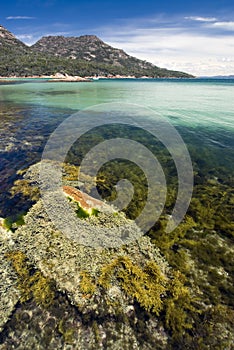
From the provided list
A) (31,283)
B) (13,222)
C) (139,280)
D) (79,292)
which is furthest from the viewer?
(13,222)

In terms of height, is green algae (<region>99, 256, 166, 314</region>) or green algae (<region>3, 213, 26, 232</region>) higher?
green algae (<region>99, 256, 166, 314</region>)

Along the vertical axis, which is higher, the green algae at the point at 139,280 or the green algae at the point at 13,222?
the green algae at the point at 139,280

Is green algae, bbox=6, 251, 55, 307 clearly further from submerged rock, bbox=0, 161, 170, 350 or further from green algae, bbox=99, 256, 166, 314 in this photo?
green algae, bbox=99, 256, 166, 314

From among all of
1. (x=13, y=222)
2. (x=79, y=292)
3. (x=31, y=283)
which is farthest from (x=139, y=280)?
(x=13, y=222)

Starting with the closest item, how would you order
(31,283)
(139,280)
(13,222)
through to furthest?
(31,283), (139,280), (13,222)

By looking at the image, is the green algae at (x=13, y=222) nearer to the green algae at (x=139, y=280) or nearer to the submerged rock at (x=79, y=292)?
the submerged rock at (x=79, y=292)

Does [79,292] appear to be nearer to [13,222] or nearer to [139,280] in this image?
[139,280]

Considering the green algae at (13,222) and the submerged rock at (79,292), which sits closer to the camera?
the submerged rock at (79,292)

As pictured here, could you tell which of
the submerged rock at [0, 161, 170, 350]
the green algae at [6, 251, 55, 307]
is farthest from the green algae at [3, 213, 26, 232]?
the green algae at [6, 251, 55, 307]

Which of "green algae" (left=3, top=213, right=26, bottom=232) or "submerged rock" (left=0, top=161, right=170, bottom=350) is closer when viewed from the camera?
"submerged rock" (left=0, top=161, right=170, bottom=350)

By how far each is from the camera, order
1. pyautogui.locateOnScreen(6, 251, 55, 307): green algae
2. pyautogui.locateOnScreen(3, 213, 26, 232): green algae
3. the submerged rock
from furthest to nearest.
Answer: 1. pyautogui.locateOnScreen(3, 213, 26, 232): green algae
2. pyautogui.locateOnScreen(6, 251, 55, 307): green algae
3. the submerged rock

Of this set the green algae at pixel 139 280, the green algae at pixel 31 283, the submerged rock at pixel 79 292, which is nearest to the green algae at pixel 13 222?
the submerged rock at pixel 79 292

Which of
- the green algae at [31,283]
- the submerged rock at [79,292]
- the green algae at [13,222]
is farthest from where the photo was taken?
the green algae at [13,222]
